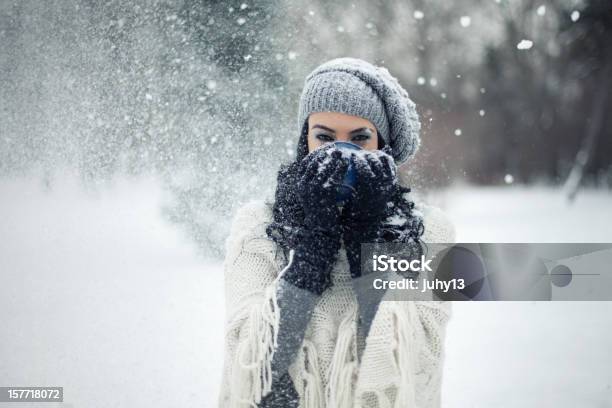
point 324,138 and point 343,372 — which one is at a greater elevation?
point 324,138

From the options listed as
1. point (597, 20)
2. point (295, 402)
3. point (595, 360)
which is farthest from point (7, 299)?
point (597, 20)

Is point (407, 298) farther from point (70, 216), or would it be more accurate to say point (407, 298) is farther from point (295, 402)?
point (70, 216)

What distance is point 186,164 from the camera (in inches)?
153

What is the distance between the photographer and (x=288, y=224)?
3.46ft

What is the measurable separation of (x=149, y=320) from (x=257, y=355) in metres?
2.76

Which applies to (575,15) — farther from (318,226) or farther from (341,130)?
(318,226)

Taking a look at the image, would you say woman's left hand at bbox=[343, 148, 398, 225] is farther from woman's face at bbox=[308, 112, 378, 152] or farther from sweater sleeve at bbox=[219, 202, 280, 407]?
sweater sleeve at bbox=[219, 202, 280, 407]

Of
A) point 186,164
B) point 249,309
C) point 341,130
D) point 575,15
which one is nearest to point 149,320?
point 186,164

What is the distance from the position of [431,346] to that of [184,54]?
11.3 feet

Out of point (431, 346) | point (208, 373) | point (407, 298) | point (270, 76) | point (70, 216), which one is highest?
point (270, 76)

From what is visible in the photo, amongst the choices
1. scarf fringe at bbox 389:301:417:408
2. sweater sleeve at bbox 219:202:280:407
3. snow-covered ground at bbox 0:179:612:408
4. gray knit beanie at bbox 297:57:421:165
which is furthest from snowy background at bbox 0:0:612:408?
gray knit beanie at bbox 297:57:421:165

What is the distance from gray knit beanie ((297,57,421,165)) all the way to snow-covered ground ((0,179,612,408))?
6.54ft

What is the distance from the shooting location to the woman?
0.93 metres

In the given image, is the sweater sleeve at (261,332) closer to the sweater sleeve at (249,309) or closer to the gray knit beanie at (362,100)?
the sweater sleeve at (249,309)
